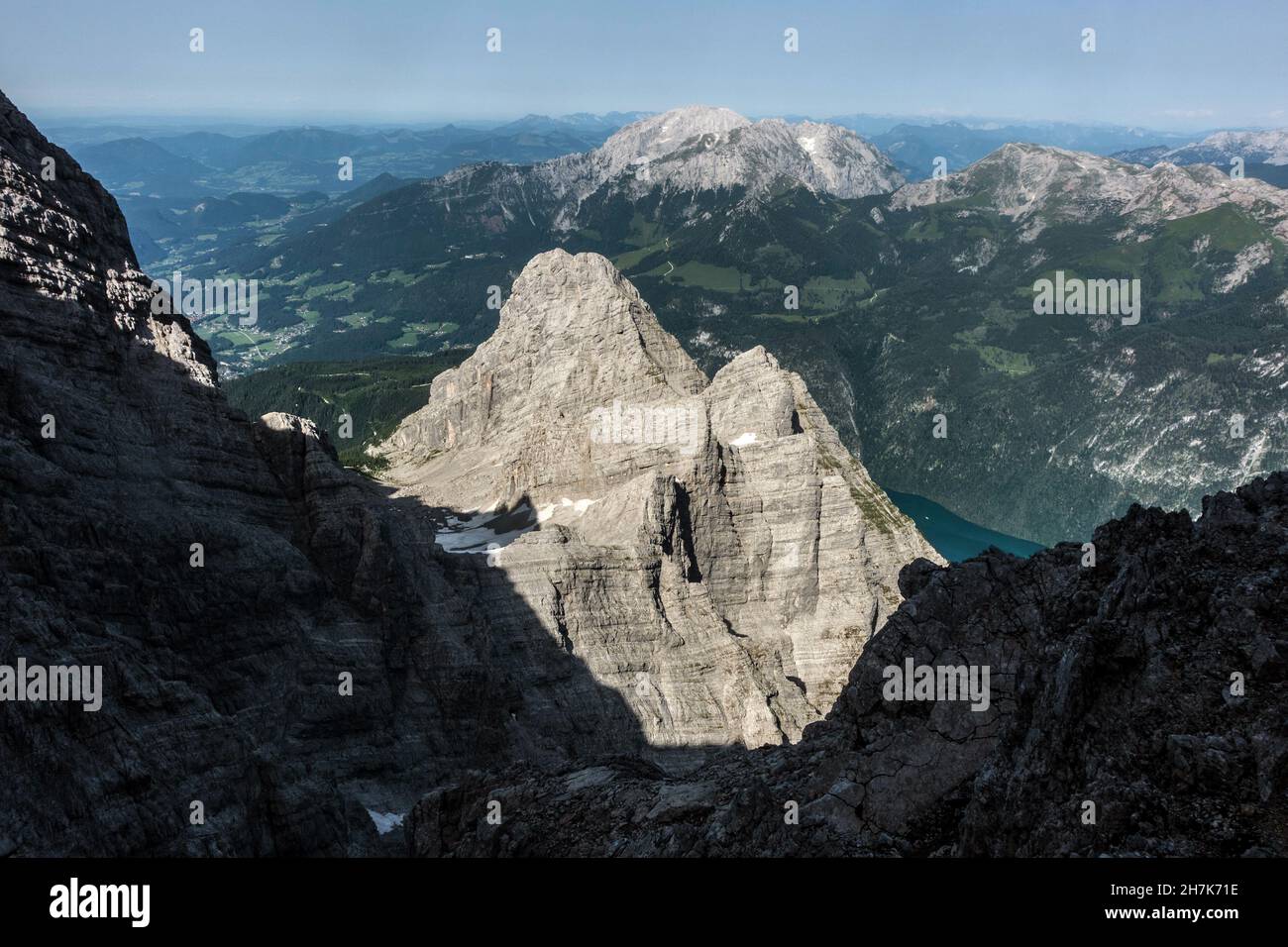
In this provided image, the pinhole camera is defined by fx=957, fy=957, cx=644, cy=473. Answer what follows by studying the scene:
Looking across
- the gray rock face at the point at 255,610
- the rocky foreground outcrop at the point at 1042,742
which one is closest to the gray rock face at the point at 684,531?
the gray rock face at the point at 255,610

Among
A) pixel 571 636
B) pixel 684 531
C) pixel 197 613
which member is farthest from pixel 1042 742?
pixel 684 531

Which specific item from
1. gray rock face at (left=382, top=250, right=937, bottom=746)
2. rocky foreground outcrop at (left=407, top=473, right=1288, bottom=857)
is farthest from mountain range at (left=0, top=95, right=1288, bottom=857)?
gray rock face at (left=382, top=250, right=937, bottom=746)

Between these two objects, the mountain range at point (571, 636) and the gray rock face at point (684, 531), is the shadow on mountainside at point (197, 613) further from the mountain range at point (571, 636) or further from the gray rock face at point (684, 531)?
the gray rock face at point (684, 531)

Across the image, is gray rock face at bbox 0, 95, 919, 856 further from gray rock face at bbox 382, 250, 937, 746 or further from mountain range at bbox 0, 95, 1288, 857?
gray rock face at bbox 382, 250, 937, 746

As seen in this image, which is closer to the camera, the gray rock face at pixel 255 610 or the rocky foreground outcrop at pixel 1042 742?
the rocky foreground outcrop at pixel 1042 742

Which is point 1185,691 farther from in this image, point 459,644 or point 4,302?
point 4,302
